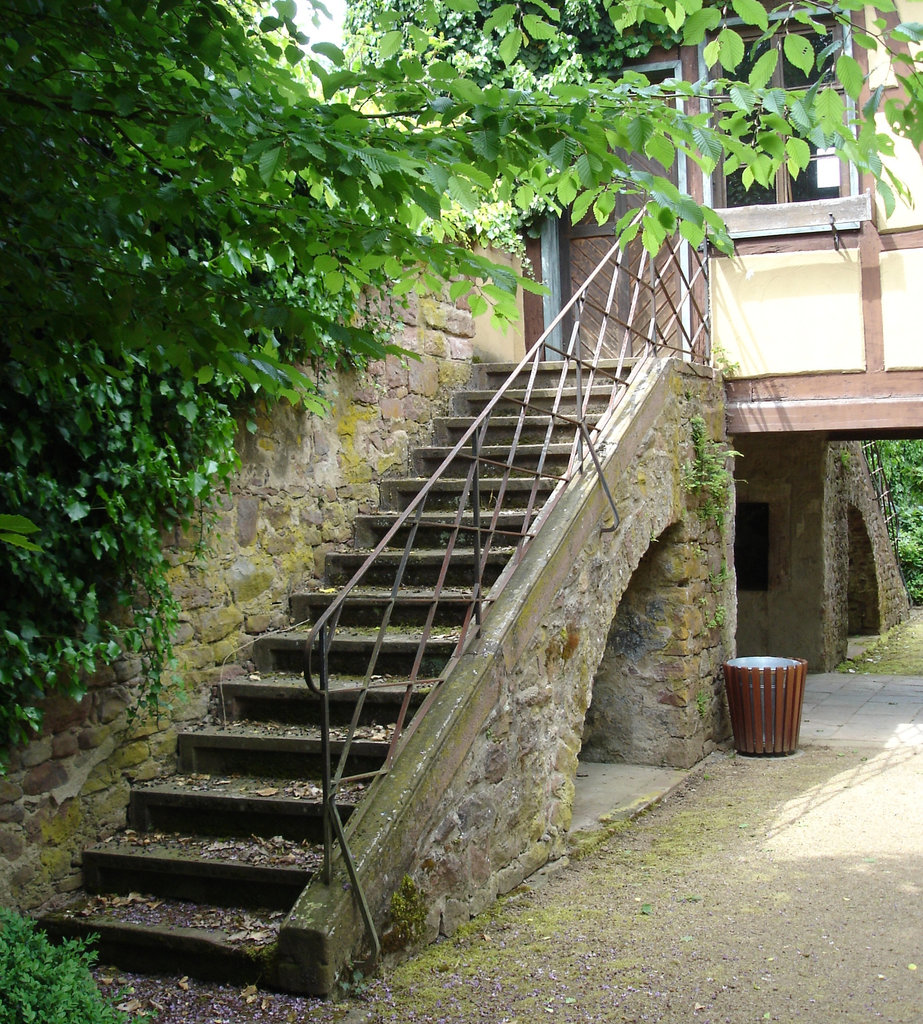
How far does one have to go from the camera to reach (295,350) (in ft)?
17.9

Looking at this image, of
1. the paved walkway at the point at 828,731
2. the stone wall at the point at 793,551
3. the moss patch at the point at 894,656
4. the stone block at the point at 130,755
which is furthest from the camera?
the moss patch at the point at 894,656

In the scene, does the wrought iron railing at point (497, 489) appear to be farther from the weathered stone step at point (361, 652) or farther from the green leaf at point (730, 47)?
the green leaf at point (730, 47)

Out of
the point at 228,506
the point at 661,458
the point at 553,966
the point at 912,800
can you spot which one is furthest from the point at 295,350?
the point at 912,800

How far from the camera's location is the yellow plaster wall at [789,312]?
284 inches

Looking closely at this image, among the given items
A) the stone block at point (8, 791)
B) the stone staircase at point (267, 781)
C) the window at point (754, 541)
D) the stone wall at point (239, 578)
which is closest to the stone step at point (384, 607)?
the stone staircase at point (267, 781)

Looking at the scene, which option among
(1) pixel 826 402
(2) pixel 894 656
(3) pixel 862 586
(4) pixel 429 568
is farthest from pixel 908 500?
(4) pixel 429 568

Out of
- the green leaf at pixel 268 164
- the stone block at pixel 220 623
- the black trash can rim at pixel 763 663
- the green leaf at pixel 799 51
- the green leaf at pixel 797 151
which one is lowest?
the black trash can rim at pixel 763 663

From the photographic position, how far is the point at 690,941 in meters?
3.87

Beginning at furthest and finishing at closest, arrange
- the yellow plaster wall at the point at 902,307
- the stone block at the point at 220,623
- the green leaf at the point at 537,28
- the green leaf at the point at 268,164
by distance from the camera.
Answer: the yellow plaster wall at the point at 902,307, the stone block at the point at 220,623, the green leaf at the point at 537,28, the green leaf at the point at 268,164

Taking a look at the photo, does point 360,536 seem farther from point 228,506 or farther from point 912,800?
point 912,800

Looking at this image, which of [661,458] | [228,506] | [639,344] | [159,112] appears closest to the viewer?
[159,112]

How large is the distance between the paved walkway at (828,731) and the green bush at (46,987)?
→ 261cm

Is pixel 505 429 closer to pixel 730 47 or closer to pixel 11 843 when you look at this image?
pixel 730 47

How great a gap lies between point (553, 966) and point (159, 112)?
9.92 feet
